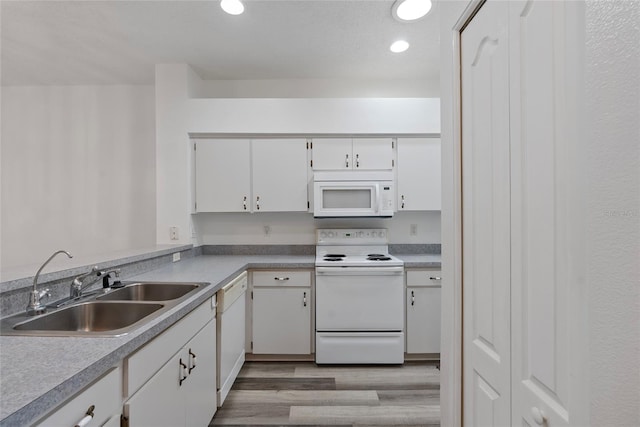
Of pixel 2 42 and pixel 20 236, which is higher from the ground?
pixel 2 42

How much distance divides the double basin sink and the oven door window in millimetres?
1428

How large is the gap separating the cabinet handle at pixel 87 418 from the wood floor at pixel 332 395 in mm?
1289

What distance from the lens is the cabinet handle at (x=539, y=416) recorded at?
2.17 ft

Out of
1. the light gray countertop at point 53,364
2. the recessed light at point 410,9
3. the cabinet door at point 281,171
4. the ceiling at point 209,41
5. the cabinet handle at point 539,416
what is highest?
the ceiling at point 209,41

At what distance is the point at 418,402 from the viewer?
208cm

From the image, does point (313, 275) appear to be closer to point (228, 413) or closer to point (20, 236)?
point (228, 413)

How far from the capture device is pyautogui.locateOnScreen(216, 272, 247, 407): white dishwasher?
1923 mm

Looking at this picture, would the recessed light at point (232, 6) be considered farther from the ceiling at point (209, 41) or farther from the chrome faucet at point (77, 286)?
the chrome faucet at point (77, 286)

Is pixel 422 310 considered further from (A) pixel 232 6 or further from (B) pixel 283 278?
(A) pixel 232 6

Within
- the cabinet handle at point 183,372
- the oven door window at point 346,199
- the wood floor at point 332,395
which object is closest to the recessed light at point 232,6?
the oven door window at point 346,199

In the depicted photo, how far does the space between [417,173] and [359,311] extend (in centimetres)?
143

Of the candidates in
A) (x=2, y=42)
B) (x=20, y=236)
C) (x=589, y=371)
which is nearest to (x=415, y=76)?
(x=589, y=371)

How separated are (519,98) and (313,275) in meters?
2.15

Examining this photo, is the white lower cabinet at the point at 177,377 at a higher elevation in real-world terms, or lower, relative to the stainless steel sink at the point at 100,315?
lower
